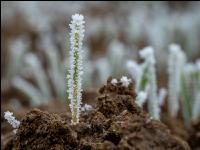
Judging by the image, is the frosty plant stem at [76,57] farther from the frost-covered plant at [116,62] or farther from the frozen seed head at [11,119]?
the frost-covered plant at [116,62]

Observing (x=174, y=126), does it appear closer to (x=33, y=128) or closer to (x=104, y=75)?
(x=33, y=128)

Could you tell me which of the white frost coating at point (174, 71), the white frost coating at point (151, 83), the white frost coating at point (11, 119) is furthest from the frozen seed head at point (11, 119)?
the white frost coating at point (174, 71)

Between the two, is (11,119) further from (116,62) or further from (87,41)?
(87,41)

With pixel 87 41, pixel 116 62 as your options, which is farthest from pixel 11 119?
pixel 87 41

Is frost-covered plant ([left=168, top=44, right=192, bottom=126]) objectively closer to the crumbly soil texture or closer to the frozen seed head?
the crumbly soil texture

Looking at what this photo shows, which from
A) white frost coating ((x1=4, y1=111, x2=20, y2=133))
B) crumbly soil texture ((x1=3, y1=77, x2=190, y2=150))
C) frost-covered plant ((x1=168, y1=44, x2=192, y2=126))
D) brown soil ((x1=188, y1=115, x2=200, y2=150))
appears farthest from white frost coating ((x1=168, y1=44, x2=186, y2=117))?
white frost coating ((x1=4, y1=111, x2=20, y2=133))
